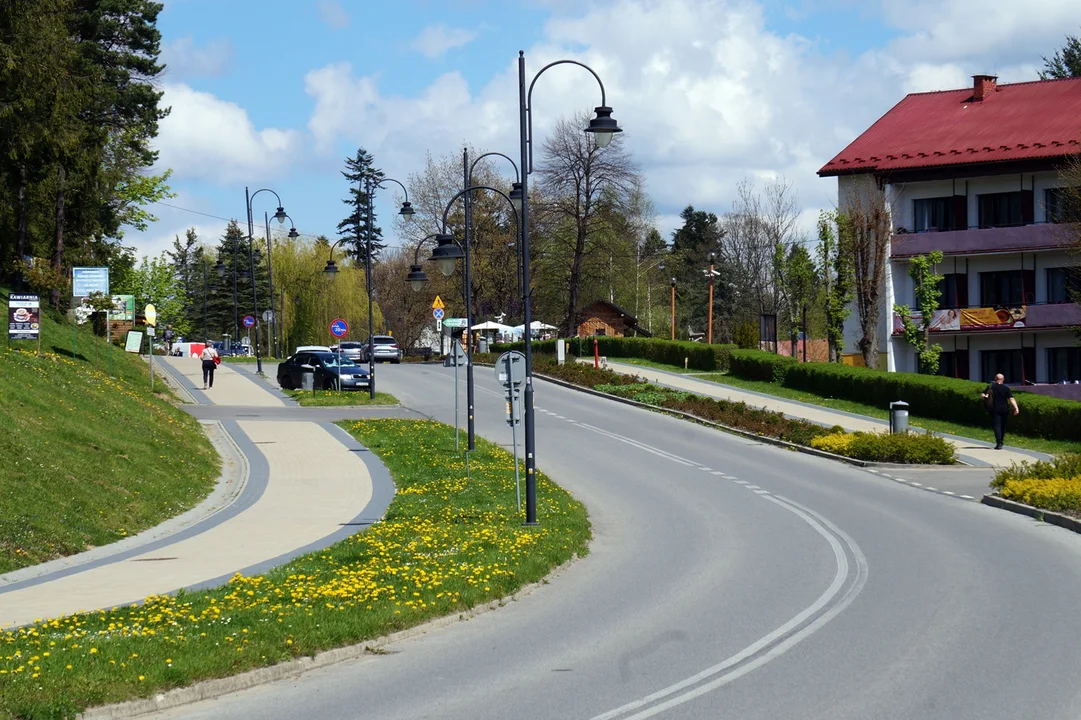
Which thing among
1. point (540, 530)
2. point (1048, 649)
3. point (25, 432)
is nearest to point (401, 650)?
point (1048, 649)

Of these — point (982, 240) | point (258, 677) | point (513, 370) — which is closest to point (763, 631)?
point (258, 677)

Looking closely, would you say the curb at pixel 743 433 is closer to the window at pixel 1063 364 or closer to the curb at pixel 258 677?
the curb at pixel 258 677

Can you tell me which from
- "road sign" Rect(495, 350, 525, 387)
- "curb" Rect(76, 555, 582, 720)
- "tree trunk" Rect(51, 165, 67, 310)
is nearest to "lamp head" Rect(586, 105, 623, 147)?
"road sign" Rect(495, 350, 525, 387)

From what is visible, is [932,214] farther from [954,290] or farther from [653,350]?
[653,350]

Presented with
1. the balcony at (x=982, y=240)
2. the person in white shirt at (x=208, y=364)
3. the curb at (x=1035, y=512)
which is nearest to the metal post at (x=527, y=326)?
the curb at (x=1035, y=512)

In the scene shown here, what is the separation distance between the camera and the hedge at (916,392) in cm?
3388

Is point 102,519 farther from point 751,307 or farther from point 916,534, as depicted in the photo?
point 751,307

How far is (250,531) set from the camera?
60.2ft

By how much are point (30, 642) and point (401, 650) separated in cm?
302

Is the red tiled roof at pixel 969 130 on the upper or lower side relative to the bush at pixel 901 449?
upper

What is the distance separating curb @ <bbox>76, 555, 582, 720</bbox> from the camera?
8453 millimetres

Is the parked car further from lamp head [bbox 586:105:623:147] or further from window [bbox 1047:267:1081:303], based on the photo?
lamp head [bbox 586:105:623:147]

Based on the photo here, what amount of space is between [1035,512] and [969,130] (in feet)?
126

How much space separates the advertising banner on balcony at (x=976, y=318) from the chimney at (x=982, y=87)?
1148 centimetres
